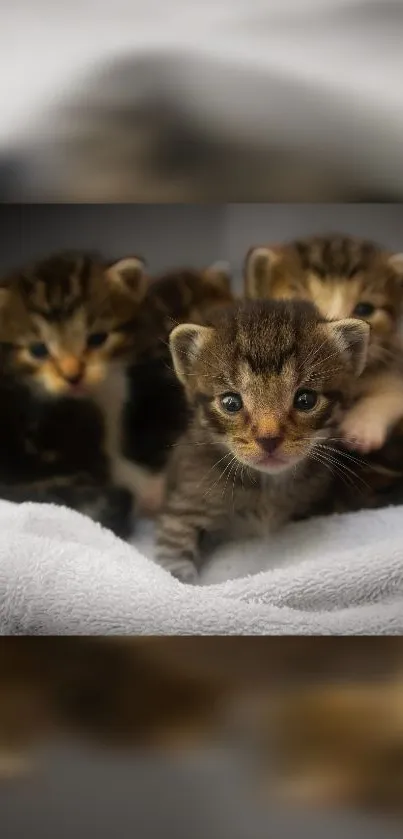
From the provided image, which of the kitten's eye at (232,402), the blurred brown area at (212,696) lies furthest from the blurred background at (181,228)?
the blurred brown area at (212,696)

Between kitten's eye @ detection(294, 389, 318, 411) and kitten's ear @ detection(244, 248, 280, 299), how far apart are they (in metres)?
0.11

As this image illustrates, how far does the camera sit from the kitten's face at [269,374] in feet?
2.51

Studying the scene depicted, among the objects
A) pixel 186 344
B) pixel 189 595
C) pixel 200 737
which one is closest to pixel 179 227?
pixel 186 344

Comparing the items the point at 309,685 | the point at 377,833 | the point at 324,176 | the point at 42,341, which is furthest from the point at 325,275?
the point at 377,833

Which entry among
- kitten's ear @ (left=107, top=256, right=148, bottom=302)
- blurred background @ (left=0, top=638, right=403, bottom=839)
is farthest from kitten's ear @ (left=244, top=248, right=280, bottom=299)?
blurred background @ (left=0, top=638, right=403, bottom=839)

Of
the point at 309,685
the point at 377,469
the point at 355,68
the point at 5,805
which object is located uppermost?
the point at 355,68

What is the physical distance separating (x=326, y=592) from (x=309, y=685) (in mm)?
94

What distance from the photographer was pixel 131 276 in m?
0.82

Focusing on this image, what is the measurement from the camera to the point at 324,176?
2.52ft

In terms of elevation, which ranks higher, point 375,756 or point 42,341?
point 42,341

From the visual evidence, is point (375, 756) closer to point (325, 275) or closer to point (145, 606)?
point (145, 606)

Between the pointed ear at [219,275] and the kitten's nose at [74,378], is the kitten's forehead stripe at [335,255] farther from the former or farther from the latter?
the kitten's nose at [74,378]

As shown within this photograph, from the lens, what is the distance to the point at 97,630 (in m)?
0.77

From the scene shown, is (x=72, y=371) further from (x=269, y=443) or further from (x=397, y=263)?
(x=397, y=263)
